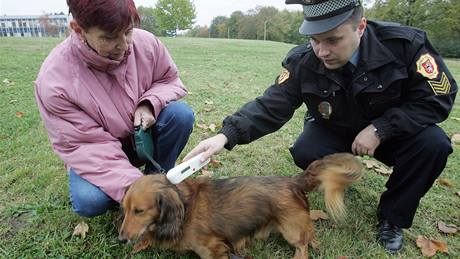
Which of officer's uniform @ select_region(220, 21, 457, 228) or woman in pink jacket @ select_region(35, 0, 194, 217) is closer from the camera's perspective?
woman in pink jacket @ select_region(35, 0, 194, 217)

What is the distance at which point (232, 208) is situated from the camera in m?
2.47

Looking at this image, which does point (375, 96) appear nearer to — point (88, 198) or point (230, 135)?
point (230, 135)

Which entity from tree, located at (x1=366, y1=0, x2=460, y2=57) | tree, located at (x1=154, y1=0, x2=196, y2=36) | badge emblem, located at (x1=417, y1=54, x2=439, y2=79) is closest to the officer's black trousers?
badge emblem, located at (x1=417, y1=54, x2=439, y2=79)

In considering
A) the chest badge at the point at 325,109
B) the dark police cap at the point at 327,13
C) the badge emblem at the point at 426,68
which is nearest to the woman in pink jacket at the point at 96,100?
the dark police cap at the point at 327,13

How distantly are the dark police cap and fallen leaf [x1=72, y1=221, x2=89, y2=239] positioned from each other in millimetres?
2020

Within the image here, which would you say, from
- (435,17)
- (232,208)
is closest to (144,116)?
(232,208)

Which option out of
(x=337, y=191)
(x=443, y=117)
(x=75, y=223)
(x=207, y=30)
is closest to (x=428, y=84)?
(x=443, y=117)

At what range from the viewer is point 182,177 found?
2344mm

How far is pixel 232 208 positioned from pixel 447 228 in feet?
5.69

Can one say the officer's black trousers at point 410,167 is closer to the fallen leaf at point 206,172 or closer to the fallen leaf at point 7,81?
the fallen leaf at point 206,172

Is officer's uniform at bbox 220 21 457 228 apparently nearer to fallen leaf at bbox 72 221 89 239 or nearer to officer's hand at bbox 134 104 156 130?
officer's hand at bbox 134 104 156 130

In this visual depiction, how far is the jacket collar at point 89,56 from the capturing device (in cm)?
232

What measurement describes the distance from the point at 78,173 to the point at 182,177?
0.71 metres

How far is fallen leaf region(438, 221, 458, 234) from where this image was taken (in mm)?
2828
